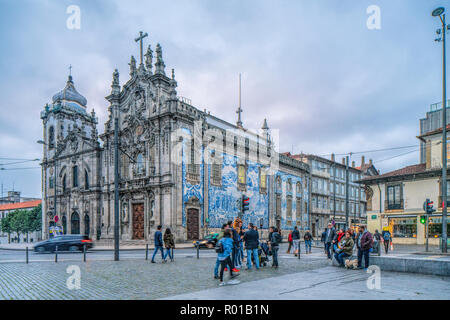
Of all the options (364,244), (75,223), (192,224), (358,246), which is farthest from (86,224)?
(364,244)

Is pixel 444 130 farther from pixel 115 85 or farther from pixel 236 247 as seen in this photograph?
pixel 115 85

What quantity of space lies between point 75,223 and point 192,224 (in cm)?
1870

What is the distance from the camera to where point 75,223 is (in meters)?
45.2

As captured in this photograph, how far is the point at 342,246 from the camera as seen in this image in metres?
13.3

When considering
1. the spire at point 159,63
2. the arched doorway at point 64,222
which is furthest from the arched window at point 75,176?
the spire at point 159,63

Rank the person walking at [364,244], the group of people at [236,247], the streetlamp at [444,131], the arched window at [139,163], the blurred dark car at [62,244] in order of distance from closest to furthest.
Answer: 1. the group of people at [236,247]
2. the person walking at [364,244]
3. the streetlamp at [444,131]
4. the blurred dark car at [62,244]
5. the arched window at [139,163]

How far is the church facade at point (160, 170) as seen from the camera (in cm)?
3447

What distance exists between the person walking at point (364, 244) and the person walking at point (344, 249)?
1.14 ft

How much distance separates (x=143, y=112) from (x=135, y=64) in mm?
5877

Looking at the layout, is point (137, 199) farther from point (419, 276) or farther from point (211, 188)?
point (419, 276)

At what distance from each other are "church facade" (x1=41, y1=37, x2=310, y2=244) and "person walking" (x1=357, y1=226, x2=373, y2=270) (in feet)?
72.1

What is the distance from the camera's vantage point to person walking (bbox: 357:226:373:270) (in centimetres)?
1248

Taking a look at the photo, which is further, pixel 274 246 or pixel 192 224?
pixel 192 224

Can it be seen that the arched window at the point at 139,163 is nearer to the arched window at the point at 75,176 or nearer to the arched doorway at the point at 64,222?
the arched window at the point at 75,176
